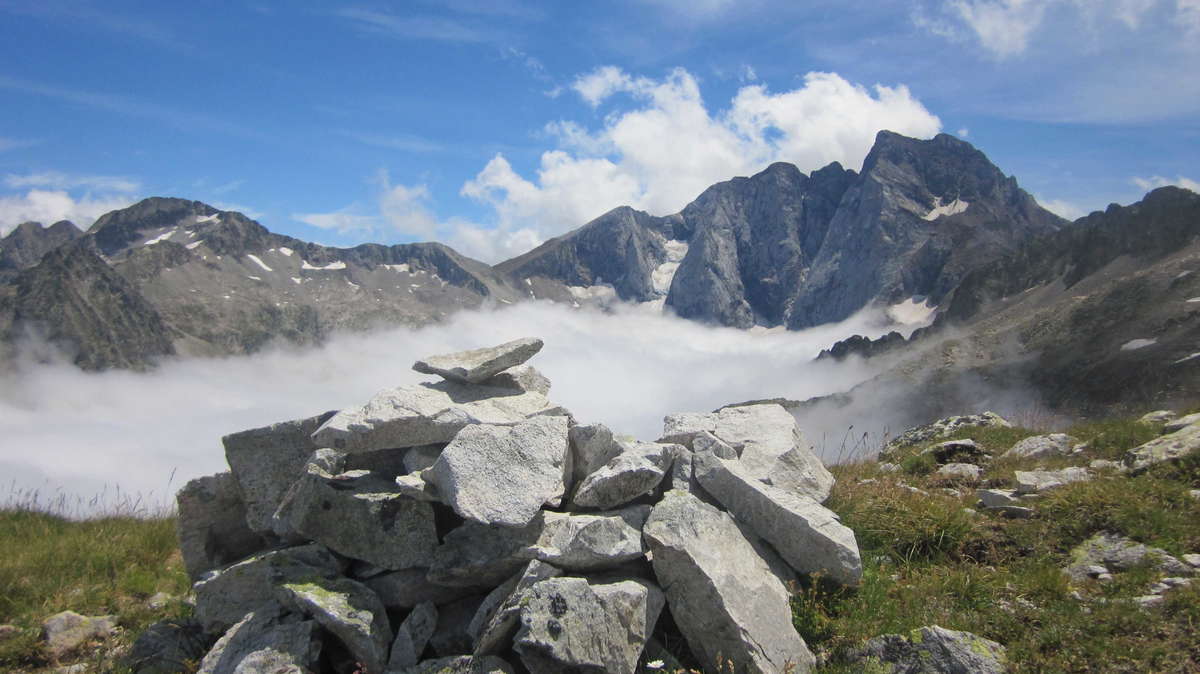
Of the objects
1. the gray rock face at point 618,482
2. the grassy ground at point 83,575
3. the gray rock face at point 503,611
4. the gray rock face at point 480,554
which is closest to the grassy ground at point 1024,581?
the gray rock face at point 618,482

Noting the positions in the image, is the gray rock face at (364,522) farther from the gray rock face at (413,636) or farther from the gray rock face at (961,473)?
the gray rock face at (961,473)

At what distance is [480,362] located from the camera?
470 inches

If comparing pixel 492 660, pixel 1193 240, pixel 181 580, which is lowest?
pixel 181 580

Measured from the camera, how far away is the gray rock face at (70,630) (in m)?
9.55

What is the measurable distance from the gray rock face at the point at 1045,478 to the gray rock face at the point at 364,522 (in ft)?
33.0

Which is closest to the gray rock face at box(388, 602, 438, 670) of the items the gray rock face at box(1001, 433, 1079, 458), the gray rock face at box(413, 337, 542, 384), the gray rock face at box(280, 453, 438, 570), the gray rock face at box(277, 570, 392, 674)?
the gray rock face at box(277, 570, 392, 674)

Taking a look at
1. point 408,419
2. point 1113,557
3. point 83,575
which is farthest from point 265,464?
point 1113,557

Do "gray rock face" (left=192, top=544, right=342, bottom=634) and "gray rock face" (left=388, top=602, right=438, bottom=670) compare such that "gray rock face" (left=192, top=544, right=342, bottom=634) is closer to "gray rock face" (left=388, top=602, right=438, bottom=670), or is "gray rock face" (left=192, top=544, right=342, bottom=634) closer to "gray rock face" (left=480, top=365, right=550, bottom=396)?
"gray rock face" (left=388, top=602, right=438, bottom=670)

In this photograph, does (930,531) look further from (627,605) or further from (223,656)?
(223,656)

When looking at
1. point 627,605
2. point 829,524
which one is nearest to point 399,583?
point 627,605

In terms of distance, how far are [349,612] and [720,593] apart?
14.9 ft

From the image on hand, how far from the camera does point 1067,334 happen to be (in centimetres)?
15225

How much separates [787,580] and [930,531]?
2740 millimetres

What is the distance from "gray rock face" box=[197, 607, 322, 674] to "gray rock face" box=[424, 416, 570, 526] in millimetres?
2328
